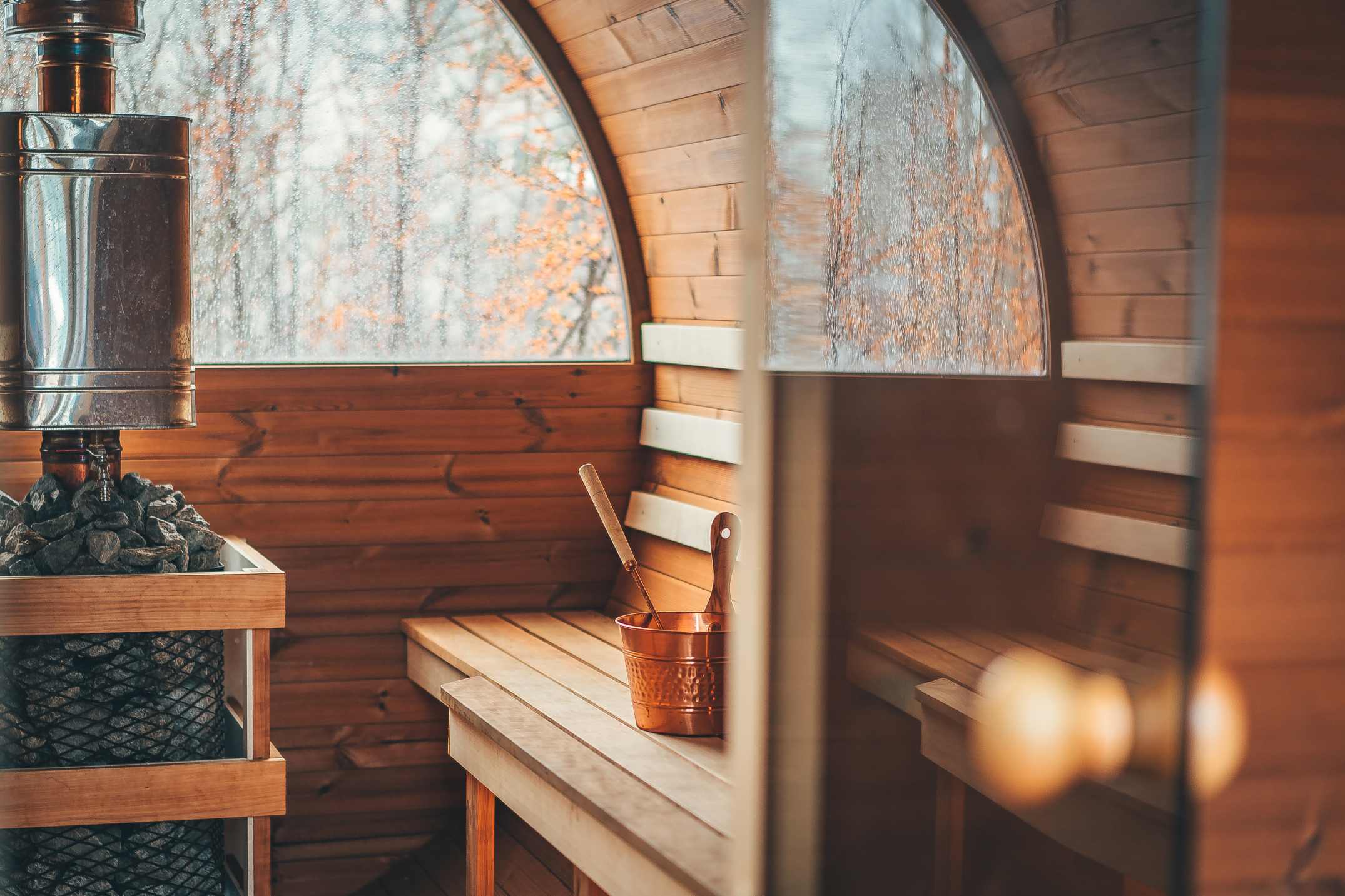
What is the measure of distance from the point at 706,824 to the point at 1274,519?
1228 mm

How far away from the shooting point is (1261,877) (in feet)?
3.10

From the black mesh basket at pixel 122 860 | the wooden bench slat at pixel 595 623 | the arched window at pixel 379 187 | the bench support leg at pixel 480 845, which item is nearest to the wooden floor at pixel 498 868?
the bench support leg at pixel 480 845

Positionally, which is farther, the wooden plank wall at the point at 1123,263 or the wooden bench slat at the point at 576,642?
the wooden bench slat at the point at 576,642

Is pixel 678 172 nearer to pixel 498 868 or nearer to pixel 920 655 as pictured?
pixel 498 868

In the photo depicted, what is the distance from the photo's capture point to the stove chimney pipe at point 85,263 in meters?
2.61

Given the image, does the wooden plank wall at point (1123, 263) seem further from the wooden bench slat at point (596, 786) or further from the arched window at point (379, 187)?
the arched window at point (379, 187)

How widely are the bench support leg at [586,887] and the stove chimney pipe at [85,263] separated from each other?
1178mm

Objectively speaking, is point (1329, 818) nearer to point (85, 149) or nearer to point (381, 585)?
point (85, 149)

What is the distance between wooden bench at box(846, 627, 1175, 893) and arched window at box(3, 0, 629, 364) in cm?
249

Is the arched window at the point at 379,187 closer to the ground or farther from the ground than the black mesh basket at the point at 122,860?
Result: farther from the ground

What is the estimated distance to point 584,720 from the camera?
2607 millimetres

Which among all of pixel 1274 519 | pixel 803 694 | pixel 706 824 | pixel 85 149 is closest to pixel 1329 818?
pixel 1274 519

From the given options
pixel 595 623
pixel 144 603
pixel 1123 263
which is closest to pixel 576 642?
pixel 595 623

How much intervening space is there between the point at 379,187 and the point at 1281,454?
285cm
